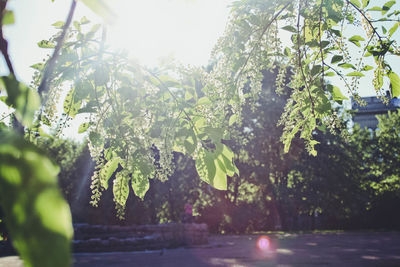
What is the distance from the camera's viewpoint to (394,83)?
2486 mm

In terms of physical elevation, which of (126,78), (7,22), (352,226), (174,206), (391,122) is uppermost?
(391,122)

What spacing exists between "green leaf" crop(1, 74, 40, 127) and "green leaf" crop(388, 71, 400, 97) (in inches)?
97.7

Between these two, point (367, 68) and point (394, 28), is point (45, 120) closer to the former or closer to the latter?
point (367, 68)

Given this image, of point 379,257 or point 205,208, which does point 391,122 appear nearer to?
point 205,208

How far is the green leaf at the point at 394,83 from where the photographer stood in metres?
2.42

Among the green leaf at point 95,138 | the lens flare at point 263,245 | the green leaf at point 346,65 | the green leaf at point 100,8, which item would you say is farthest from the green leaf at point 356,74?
the lens flare at point 263,245

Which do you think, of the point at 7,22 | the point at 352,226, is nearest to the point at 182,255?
the point at 7,22

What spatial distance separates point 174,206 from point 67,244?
74.1ft

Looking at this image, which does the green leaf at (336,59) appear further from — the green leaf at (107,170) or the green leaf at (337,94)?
the green leaf at (107,170)

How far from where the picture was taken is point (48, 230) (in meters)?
0.32

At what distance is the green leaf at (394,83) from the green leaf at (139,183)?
1.80m

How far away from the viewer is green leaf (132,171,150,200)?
1.94m

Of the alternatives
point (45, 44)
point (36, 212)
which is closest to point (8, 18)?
point (36, 212)

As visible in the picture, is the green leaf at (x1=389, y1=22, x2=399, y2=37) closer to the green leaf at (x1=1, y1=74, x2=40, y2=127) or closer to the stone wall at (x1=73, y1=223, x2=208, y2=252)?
the green leaf at (x1=1, y1=74, x2=40, y2=127)
